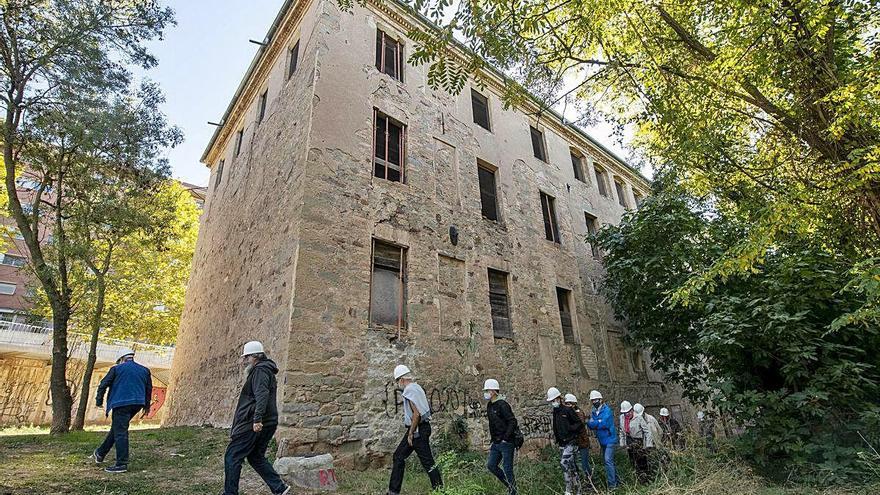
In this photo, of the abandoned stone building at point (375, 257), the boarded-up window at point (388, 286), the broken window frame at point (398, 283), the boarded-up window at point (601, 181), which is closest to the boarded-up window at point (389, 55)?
the abandoned stone building at point (375, 257)

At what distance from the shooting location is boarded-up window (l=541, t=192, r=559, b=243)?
13133 mm

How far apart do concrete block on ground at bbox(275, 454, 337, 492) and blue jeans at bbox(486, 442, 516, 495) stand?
6.97 feet

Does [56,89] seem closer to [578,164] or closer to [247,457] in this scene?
[247,457]

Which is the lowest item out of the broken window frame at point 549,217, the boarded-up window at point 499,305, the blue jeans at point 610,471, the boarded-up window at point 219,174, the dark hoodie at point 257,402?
the blue jeans at point 610,471

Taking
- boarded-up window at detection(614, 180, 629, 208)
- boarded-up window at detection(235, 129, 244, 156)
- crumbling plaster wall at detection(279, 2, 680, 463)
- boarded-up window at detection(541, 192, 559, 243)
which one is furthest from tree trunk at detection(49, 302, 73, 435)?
boarded-up window at detection(614, 180, 629, 208)

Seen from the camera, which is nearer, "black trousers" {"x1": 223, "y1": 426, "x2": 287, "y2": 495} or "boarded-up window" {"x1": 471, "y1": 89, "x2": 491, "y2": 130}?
"black trousers" {"x1": 223, "y1": 426, "x2": 287, "y2": 495}

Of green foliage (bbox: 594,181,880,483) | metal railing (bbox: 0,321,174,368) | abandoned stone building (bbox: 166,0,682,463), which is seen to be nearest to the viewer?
green foliage (bbox: 594,181,880,483)

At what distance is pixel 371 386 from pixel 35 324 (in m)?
17.2

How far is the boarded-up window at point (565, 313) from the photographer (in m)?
11.9

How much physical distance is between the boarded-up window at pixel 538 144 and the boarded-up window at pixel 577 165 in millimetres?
2178

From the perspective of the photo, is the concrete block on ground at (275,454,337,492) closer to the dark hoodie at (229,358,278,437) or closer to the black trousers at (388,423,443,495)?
the black trousers at (388,423,443,495)

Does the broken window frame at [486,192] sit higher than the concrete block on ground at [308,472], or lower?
higher

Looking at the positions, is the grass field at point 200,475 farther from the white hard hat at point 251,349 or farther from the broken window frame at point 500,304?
the broken window frame at point 500,304

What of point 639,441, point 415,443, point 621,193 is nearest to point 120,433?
point 415,443
